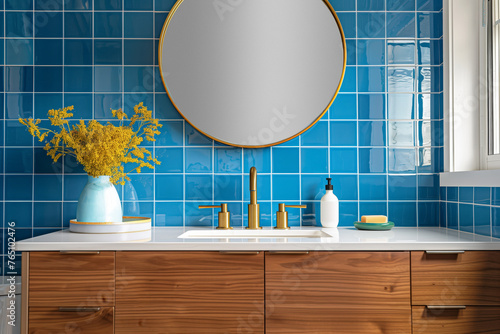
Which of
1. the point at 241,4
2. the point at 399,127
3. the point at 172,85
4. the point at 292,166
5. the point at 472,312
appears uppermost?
the point at 241,4

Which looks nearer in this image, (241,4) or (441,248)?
(441,248)

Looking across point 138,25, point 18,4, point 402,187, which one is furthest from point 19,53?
point 402,187

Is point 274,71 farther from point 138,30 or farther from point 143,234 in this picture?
point 143,234

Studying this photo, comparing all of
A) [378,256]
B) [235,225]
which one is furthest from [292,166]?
[378,256]

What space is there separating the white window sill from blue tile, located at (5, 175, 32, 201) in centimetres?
192

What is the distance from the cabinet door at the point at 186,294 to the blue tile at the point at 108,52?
0.99 m

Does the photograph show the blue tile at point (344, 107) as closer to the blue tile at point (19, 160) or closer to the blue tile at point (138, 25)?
the blue tile at point (138, 25)

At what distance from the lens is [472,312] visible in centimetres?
143

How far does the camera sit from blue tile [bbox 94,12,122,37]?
1977mm

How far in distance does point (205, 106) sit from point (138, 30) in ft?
1.61

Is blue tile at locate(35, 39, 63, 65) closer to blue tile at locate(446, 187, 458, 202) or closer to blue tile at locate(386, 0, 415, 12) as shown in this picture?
blue tile at locate(386, 0, 415, 12)

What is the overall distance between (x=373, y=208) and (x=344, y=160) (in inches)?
10.5

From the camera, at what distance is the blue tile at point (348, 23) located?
1.99 metres

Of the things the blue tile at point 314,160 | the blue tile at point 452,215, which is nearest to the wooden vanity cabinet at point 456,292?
the blue tile at point 452,215
